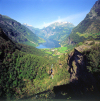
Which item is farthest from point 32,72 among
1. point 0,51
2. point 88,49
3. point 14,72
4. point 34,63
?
point 88,49

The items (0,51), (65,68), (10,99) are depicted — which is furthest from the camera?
(0,51)

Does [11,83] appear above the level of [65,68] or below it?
below

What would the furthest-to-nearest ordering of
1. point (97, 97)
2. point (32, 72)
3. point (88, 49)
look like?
point (32, 72) → point (88, 49) → point (97, 97)

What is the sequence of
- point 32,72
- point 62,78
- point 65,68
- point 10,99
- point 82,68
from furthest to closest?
point 32,72
point 65,68
point 62,78
point 10,99
point 82,68

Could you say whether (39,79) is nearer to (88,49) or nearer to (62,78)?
(62,78)

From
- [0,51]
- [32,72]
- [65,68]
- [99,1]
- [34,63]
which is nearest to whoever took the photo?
[65,68]

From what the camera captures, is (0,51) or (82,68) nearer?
(82,68)

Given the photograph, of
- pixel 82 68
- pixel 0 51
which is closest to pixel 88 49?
pixel 82 68

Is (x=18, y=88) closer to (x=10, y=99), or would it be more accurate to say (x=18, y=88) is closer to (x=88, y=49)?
(x=10, y=99)

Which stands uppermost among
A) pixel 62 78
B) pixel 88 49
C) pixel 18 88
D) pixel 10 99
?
pixel 88 49
